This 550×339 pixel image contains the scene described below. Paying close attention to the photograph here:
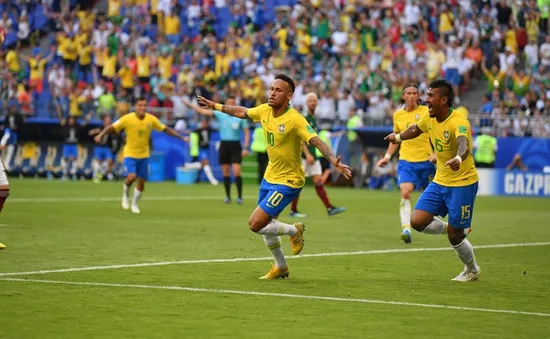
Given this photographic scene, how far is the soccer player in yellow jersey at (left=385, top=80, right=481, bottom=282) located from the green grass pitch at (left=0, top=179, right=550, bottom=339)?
1.64ft

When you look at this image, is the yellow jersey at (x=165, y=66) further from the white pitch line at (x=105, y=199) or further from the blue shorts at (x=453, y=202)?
the blue shorts at (x=453, y=202)

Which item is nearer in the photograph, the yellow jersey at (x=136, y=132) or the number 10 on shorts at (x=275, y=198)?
the number 10 on shorts at (x=275, y=198)

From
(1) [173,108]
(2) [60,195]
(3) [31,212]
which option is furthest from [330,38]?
(3) [31,212]

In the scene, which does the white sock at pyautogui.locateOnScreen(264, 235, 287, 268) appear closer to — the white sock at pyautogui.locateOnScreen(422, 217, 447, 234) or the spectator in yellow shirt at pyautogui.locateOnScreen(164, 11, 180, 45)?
the white sock at pyautogui.locateOnScreen(422, 217, 447, 234)

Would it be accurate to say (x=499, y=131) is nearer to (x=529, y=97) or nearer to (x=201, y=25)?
(x=529, y=97)

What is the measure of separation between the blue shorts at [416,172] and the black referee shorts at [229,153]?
8.78 metres

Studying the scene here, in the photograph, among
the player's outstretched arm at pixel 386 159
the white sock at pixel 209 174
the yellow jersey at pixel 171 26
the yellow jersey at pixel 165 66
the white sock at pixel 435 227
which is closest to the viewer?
the white sock at pixel 435 227

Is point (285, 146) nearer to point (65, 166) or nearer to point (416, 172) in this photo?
point (416, 172)

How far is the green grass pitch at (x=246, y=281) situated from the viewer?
9.25 metres

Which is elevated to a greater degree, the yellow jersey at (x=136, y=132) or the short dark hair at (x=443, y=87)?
the short dark hair at (x=443, y=87)

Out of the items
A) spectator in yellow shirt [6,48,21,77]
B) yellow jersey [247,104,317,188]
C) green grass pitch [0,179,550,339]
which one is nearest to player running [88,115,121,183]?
spectator in yellow shirt [6,48,21,77]

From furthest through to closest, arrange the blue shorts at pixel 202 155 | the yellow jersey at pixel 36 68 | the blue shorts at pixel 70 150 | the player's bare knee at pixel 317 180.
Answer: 1. the yellow jersey at pixel 36 68
2. the blue shorts at pixel 70 150
3. the blue shorts at pixel 202 155
4. the player's bare knee at pixel 317 180

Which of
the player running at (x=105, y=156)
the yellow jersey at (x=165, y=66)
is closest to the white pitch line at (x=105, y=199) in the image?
the player running at (x=105, y=156)

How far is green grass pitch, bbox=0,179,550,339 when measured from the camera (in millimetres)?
9250
